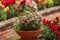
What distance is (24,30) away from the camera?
5105 mm

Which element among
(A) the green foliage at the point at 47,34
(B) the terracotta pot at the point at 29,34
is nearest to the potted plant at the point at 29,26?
(B) the terracotta pot at the point at 29,34

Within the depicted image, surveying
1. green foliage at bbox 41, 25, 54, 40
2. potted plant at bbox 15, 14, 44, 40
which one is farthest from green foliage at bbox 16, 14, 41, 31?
green foliage at bbox 41, 25, 54, 40

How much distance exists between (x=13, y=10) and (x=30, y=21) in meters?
2.06

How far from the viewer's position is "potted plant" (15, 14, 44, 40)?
5026 mm

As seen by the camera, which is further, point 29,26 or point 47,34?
point 47,34

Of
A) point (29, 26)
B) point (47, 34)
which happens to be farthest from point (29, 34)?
point (47, 34)

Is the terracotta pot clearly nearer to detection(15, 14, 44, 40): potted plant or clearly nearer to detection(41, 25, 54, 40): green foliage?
detection(15, 14, 44, 40): potted plant

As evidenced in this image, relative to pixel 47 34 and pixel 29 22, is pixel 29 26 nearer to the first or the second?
pixel 29 22

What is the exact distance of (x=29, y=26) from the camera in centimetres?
508

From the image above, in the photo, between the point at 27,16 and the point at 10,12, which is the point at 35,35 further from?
the point at 10,12

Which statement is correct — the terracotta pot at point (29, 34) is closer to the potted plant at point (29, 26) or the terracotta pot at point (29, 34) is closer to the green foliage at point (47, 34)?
the potted plant at point (29, 26)

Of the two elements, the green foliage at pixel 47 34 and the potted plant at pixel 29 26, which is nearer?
the potted plant at pixel 29 26

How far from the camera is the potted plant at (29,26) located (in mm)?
5026

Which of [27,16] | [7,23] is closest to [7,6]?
[7,23]
